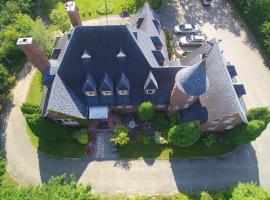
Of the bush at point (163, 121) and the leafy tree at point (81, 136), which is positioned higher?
the leafy tree at point (81, 136)

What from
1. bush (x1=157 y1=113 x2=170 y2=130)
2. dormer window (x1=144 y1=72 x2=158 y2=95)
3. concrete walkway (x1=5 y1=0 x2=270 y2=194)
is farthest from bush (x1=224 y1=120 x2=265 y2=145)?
dormer window (x1=144 y1=72 x2=158 y2=95)

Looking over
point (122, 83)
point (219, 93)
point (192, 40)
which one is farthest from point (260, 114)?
point (192, 40)

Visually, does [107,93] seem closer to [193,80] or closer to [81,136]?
[81,136]

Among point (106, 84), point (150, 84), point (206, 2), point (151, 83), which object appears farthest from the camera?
point (206, 2)

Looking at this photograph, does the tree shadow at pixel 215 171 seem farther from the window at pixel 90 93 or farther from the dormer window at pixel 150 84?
the window at pixel 90 93

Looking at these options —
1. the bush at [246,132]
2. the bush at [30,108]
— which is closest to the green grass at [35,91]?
the bush at [30,108]

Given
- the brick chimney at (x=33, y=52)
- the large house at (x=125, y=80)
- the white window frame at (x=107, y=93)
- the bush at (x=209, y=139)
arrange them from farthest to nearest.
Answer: the bush at (x=209, y=139) < the white window frame at (x=107, y=93) < the large house at (x=125, y=80) < the brick chimney at (x=33, y=52)

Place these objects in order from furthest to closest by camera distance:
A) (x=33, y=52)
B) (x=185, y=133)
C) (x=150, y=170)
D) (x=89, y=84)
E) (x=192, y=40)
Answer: (x=192, y=40)
(x=150, y=170)
(x=89, y=84)
(x=33, y=52)
(x=185, y=133)
